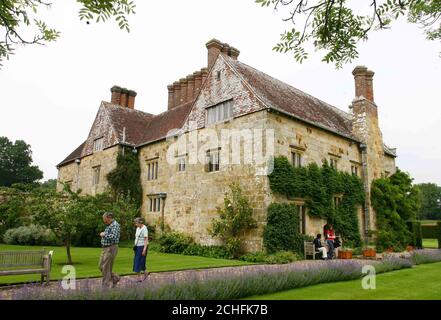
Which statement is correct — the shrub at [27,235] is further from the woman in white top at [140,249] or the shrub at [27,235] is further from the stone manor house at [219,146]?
the woman in white top at [140,249]

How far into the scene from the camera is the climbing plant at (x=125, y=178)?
23062 mm

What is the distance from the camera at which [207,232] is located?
17.9 meters

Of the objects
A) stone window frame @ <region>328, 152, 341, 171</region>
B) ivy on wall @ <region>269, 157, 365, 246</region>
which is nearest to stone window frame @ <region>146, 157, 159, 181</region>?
ivy on wall @ <region>269, 157, 365, 246</region>

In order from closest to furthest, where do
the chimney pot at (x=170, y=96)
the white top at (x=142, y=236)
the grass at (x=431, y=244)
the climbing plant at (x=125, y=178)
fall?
the white top at (x=142, y=236) < the climbing plant at (x=125, y=178) < the grass at (x=431, y=244) < the chimney pot at (x=170, y=96)

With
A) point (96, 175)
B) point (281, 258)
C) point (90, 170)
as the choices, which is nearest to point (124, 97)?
point (90, 170)

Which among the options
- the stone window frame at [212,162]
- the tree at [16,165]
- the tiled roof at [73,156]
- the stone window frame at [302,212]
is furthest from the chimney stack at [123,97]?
the tree at [16,165]

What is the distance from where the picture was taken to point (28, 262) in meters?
8.84

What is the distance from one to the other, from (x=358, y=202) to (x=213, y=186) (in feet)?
27.2

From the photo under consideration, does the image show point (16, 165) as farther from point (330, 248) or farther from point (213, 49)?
point (330, 248)

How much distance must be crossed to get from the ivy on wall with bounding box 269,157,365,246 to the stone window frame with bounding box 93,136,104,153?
14.8 m

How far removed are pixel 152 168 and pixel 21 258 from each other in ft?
47.2

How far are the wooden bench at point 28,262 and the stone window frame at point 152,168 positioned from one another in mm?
13678
